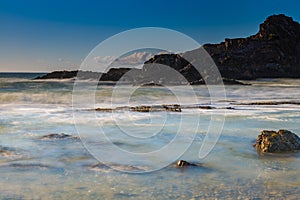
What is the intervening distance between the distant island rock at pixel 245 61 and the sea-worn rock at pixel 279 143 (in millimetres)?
33945

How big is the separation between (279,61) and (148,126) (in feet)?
202

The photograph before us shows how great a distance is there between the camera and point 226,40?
84750mm

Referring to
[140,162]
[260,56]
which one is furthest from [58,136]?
[260,56]

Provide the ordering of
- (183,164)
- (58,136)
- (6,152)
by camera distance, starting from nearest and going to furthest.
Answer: (183,164) < (6,152) < (58,136)

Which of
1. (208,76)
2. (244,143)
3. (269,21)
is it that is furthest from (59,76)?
(244,143)

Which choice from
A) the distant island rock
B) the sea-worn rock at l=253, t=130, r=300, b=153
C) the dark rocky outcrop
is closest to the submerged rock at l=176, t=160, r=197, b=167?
the sea-worn rock at l=253, t=130, r=300, b=153

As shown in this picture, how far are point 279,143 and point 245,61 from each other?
6206 centimetres

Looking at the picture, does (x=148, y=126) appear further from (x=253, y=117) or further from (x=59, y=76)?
(x=59, y=76)

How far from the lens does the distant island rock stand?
174ft

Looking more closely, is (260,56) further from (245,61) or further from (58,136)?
(58,136)

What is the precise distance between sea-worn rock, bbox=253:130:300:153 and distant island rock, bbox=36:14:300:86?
3395cm

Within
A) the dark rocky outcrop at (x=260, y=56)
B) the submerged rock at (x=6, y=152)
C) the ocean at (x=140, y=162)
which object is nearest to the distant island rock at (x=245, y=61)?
the dark rocky outcrop at (x=260, y=56)

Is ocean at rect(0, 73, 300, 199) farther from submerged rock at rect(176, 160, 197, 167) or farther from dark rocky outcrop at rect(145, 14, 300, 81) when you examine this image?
dark rocky outcrop at rect(145, 14, 300, 81)

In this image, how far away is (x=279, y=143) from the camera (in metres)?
7.64
